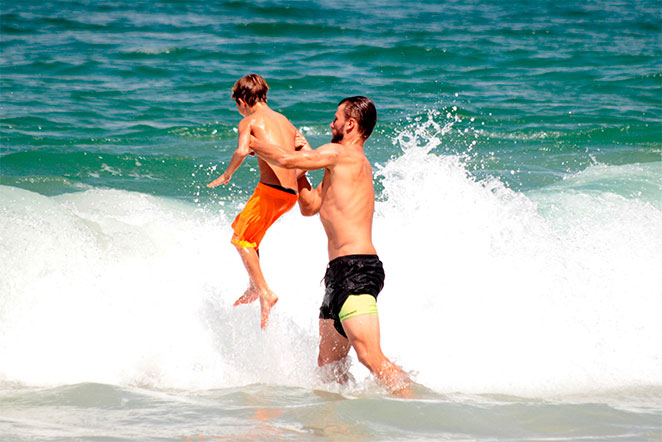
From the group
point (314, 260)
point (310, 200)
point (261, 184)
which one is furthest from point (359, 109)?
point (314, 260)

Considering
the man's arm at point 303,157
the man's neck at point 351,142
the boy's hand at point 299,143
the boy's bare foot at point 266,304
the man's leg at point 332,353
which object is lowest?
the man's leg at point 332,353

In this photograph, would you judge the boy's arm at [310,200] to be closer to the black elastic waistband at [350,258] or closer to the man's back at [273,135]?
the man's back at [273,135]

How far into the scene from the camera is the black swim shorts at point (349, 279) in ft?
14.4

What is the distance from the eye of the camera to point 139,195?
8.59m

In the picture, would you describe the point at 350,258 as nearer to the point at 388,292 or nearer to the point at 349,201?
the point at 349,201

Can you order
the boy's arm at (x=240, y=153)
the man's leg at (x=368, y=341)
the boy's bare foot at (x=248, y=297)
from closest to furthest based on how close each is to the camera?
1. the man's leg at (x=368, y=341)
2. the boy's arm at (x=240, y=153)
3. the boy's bare foot at (x=248, y=297)

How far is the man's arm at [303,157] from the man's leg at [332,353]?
0.92m

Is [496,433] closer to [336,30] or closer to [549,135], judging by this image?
[549,135]

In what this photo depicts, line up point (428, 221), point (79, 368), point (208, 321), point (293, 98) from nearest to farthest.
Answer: point (79, 368), point (208, 321), point (428, 221), point (293, 98)

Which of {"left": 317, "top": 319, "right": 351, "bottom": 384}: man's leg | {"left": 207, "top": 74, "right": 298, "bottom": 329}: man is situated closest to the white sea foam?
{"left": 317, "top": 319, "right": 351, "bottom": 384}: man's leg

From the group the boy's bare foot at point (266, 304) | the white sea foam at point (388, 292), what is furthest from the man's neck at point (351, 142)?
the white sea foam at point (388, 292)

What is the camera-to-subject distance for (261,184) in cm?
514

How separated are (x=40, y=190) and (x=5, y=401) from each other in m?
5.28

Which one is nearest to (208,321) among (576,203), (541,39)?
(576,203)
